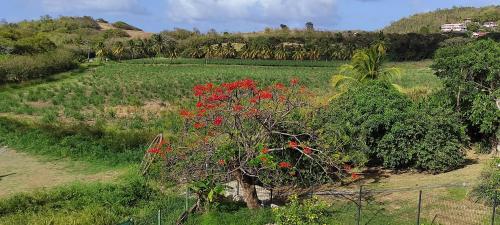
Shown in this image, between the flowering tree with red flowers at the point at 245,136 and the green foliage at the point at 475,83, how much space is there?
28.9ft

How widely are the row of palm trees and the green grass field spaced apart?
2059 centimetres

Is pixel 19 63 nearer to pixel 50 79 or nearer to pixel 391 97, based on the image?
pixel 50 79

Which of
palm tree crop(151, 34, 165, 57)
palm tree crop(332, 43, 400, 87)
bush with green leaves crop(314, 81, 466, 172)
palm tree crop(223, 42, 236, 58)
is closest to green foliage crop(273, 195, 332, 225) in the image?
bush with green leaves crop(314, 81, 466, 172)

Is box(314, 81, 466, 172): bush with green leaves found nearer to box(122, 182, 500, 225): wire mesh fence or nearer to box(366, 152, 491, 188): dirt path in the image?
box(366, 152, 491, 188): dirt path

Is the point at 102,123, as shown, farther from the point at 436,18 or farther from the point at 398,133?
the point at 436,18

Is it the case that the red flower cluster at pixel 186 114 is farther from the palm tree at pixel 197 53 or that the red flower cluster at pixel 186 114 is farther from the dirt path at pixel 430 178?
the palm tree at pixel 197 53

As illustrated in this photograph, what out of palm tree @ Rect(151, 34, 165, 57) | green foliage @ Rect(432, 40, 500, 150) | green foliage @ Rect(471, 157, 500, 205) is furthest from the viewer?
palm tree @ Rect(151, 34, 165, 57)

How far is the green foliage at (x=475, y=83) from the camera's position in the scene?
21.3 m

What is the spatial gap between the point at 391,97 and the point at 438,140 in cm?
280

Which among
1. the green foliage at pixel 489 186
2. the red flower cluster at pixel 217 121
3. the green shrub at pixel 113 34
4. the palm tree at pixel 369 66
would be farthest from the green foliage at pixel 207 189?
the green shrub at pixel 113 34

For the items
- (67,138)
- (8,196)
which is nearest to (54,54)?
(67,138)

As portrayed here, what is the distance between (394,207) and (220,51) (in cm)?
6999

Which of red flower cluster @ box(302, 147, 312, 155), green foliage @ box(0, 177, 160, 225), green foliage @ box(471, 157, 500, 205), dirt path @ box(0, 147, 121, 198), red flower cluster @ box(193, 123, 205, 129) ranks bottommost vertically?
dirt path @ box(0, 147, 121, 198)

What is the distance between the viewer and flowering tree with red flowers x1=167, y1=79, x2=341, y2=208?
561 inches
